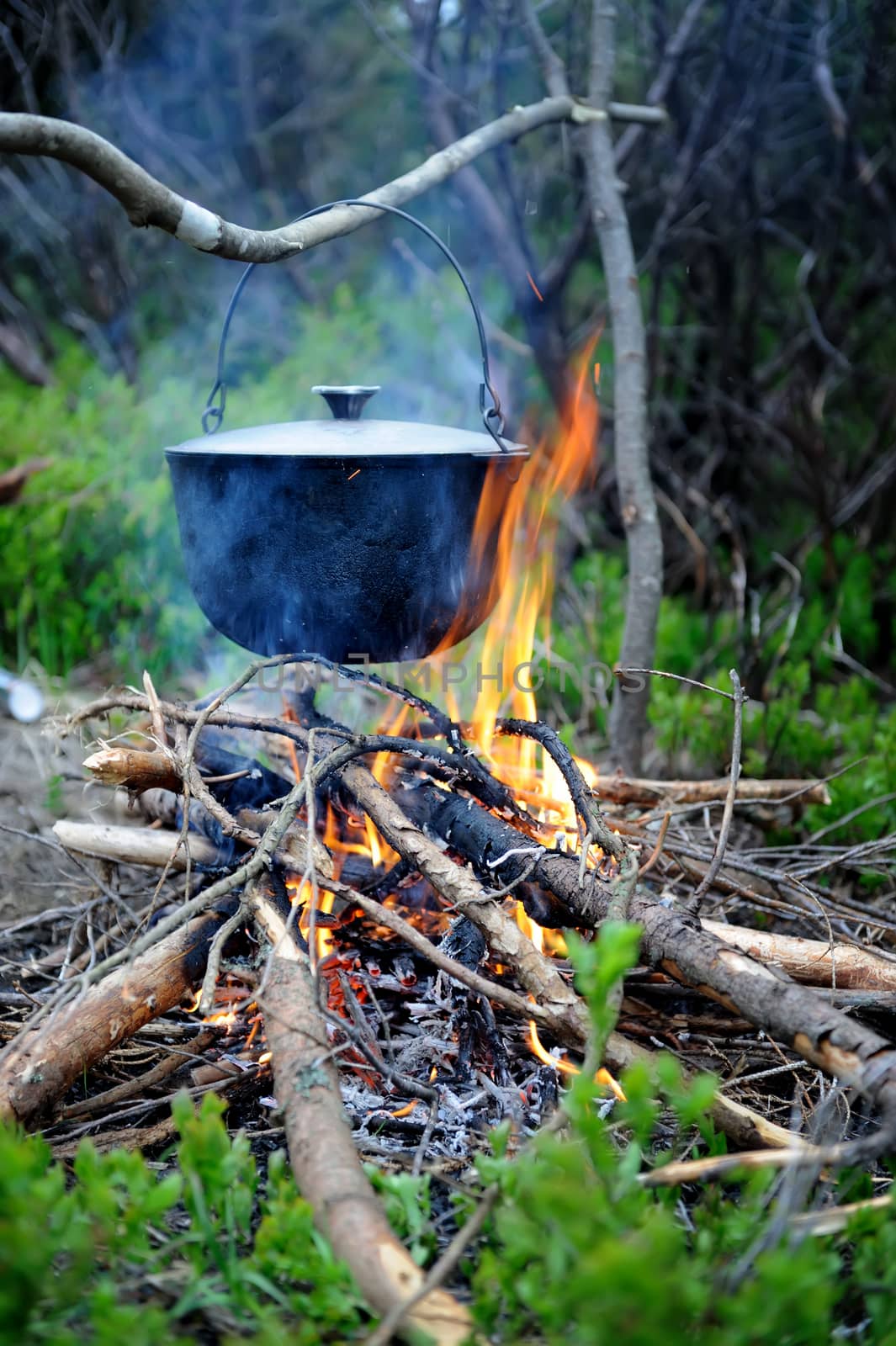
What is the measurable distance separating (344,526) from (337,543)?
38 millimetres

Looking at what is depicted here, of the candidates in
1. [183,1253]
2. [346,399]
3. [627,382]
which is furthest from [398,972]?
[627,382]

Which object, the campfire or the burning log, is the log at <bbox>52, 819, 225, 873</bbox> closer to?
the campfire

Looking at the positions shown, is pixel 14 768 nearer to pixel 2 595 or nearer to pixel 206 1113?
pixel 2 595

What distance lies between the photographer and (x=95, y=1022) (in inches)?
69.9

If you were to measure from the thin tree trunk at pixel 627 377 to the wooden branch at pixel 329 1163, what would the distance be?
1.73 m

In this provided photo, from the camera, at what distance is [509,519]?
92.7 inches

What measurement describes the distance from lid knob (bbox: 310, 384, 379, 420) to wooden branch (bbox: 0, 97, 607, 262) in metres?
0.28

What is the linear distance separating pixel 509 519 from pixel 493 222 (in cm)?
266

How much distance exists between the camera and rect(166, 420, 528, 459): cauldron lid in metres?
2.00

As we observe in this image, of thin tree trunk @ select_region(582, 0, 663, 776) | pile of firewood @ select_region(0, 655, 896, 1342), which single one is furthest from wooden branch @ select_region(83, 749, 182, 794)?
thin tree trunk @ select_region(582, 0, 663, 776)

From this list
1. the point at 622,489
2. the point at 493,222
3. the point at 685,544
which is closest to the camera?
the point at 622,489

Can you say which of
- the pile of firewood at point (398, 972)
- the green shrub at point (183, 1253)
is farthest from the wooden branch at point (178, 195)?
the green shrub at point (183, 1253)

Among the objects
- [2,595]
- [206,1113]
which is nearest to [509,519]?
[206,1113]

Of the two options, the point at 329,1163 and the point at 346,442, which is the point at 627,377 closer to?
the point at 346,442
